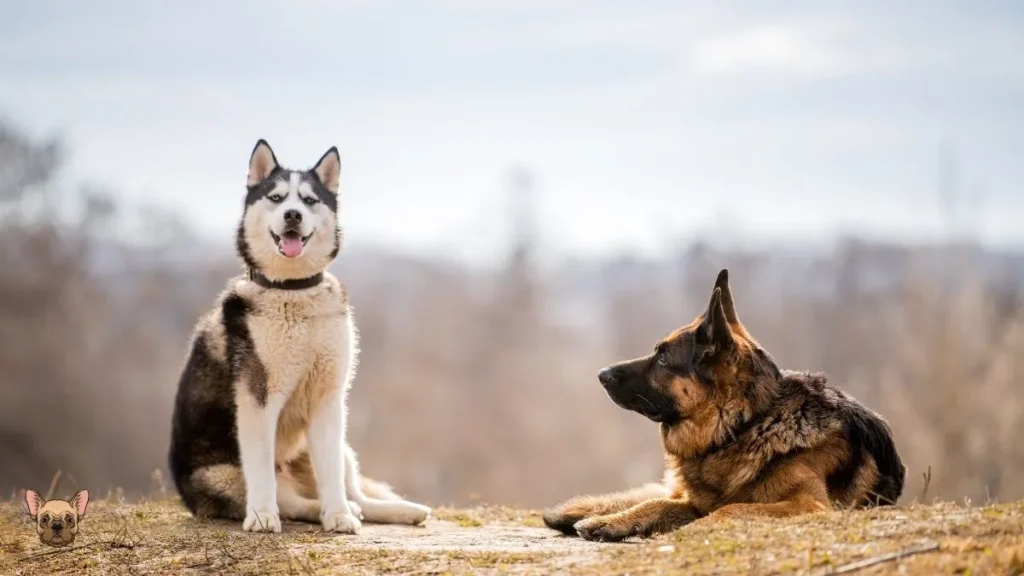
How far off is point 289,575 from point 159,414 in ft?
118

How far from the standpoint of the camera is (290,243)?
24.3 ft

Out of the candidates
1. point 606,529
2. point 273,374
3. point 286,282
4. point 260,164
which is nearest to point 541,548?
point 606,529

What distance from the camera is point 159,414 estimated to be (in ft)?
128

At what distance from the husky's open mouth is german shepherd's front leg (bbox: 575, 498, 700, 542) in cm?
304

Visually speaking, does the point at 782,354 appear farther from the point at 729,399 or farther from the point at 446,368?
the point at 729,399

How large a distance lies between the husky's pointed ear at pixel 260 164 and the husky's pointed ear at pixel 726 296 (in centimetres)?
377

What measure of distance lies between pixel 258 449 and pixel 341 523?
33.8 inches

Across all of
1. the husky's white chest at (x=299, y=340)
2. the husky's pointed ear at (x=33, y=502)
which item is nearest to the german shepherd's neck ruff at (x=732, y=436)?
the husky's white chest at (x=299, y=340)

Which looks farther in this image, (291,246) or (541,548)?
(291,246)

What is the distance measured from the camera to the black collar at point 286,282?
7.57 metres

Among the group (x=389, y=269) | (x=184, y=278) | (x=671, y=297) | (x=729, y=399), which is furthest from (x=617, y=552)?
(x=389, y=269)

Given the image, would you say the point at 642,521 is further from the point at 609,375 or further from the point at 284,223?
the point at 284,223

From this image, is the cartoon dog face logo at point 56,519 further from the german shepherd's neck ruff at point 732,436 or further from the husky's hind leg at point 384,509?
the german shepherd's neck ruff at point 732,436

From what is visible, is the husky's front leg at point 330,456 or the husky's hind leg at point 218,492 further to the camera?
the husky's hind leg at point 218,492
